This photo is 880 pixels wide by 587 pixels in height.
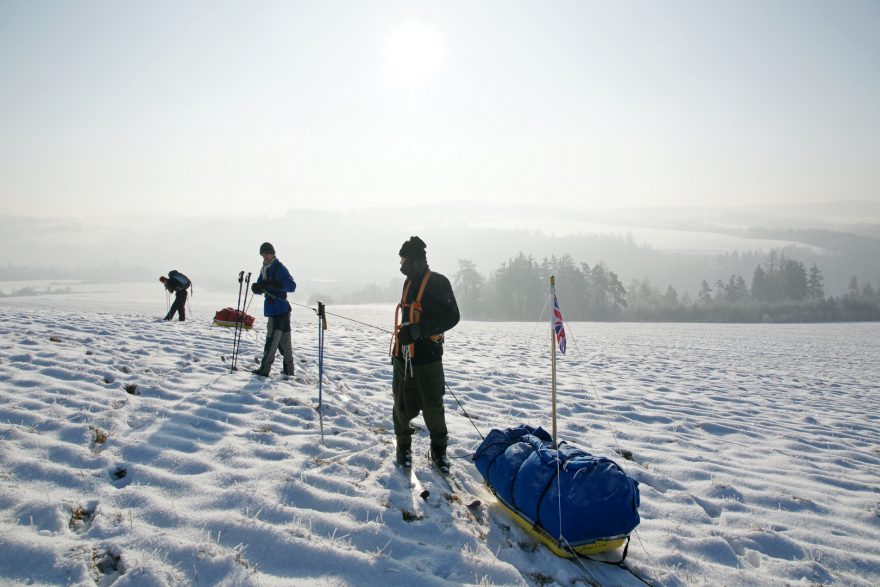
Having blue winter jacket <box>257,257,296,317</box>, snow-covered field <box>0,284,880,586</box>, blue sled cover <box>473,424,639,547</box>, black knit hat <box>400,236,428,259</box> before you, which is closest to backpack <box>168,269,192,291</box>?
snow-covered field <box>0,284,880,586</box>

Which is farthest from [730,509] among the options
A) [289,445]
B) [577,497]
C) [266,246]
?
[266,246]

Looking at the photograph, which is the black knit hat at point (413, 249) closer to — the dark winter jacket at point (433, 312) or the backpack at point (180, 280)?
the dark winter jacket at point (433, 312)

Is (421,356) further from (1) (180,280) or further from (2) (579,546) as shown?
(1) (180,280)

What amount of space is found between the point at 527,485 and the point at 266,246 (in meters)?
7.32

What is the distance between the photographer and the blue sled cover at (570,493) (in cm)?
374

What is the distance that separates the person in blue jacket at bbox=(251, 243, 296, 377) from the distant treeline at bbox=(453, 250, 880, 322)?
228 ft

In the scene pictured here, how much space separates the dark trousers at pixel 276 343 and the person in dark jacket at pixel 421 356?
4421 mm

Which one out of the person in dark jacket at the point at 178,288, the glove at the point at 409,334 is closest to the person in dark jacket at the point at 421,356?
the glove at the point at 409,334

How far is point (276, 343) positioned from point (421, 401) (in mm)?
4862

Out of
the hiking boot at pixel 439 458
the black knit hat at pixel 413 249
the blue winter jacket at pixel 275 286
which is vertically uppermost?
the black knit hat at pixel 413 249

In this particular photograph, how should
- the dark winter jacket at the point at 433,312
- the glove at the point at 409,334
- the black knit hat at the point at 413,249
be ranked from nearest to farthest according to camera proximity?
1. the glove at the point at 409,334
2. the dark winter jacket at the point at 433,312
3. the black knit hat at the point at 413,249

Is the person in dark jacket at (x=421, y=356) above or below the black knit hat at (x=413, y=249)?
below

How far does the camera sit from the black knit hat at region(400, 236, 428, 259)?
553cm

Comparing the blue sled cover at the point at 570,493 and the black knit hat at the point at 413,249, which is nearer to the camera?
the blue sled cover at the point at 570,493
